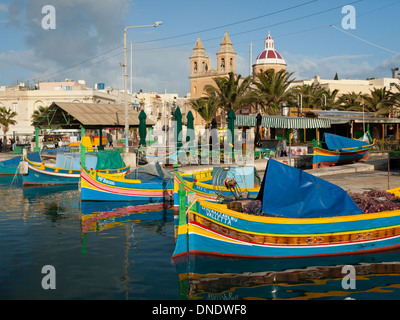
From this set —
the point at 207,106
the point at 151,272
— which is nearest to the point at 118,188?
the point at 151,272

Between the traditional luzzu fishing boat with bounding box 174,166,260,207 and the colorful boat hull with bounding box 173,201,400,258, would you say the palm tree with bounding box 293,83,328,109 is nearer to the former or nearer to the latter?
the traditional luzzu fishing boat with bounding box 174,166,260,207

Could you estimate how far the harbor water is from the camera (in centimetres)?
978

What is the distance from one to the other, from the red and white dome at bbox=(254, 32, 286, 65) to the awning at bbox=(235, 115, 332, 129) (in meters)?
41.6

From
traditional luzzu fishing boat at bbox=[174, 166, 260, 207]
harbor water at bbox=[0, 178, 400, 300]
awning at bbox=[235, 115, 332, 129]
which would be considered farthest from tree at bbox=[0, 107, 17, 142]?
traditional luzzu fishing boat at bbox=[174, 166, 260, 207]

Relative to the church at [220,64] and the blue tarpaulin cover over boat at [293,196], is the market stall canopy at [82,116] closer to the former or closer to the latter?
the blue tarpaulin cover over boat at [293,196]

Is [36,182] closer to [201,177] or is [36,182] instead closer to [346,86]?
[201,177]

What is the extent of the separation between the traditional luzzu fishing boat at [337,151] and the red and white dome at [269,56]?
46.9m

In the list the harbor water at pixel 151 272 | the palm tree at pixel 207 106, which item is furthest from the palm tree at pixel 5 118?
the harbor water at pixel 151 272

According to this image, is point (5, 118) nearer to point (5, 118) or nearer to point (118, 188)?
point (5, 118)

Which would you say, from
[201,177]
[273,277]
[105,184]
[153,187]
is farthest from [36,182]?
[273,277]

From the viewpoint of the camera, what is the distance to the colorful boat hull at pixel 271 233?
37.3ft
